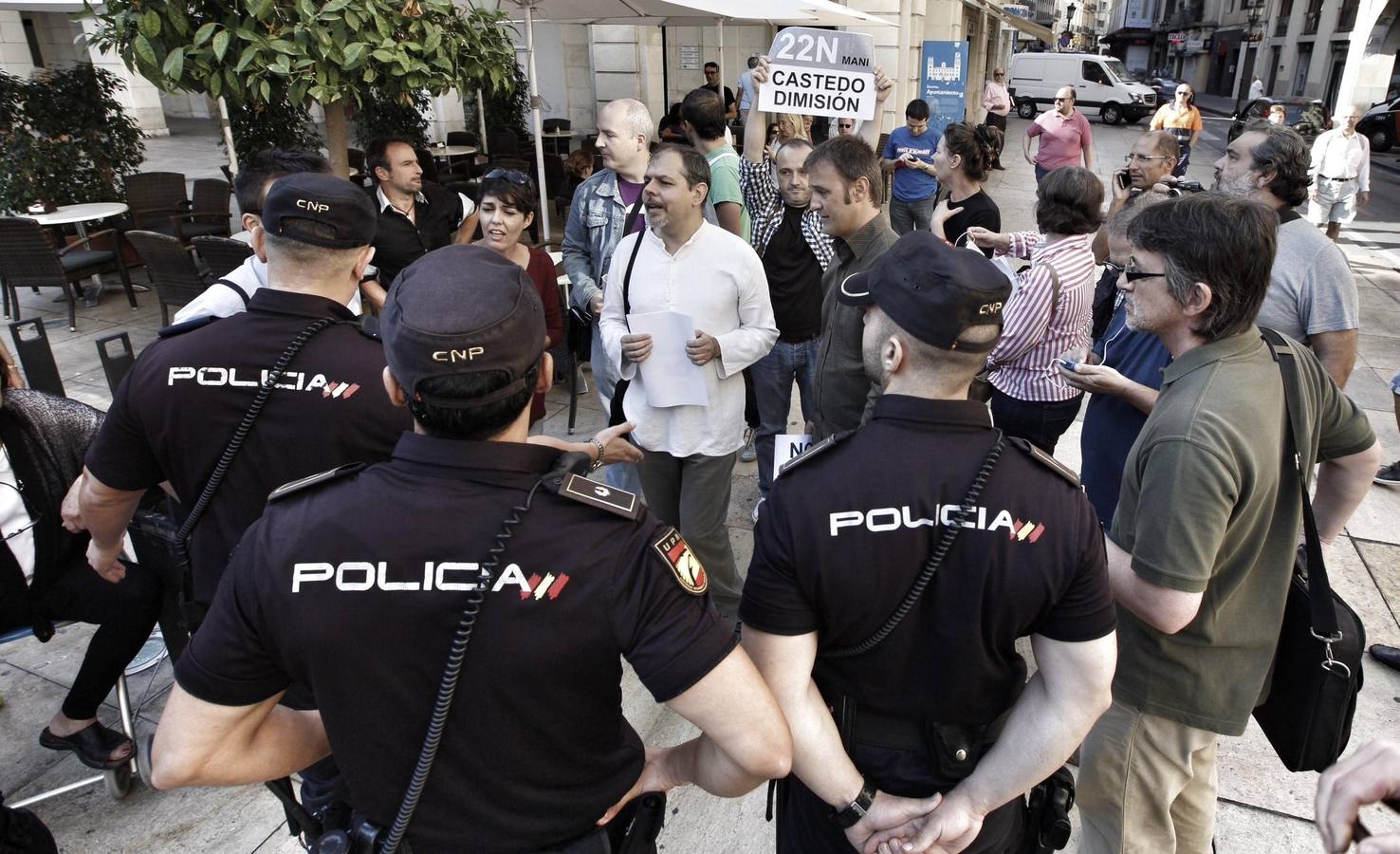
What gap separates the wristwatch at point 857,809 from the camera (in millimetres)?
1651

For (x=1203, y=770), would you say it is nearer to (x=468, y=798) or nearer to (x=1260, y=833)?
(x=1260, y=833)

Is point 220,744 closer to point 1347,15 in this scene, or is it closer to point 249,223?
point 249,223

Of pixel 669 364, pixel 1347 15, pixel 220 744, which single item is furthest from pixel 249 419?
pixel 1347 15

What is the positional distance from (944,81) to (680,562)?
A: 40.7 feet

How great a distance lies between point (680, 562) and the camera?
4.35 ft

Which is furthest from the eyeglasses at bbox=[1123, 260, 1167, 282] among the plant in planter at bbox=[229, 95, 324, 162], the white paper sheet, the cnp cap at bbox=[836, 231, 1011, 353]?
the plant in planter at bbox=[229, 95, 324, 162]

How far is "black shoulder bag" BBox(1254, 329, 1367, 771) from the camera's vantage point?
1.95 metres

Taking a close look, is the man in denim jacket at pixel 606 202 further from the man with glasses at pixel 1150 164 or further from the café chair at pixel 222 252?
the man with glasses at pixel 1150 164

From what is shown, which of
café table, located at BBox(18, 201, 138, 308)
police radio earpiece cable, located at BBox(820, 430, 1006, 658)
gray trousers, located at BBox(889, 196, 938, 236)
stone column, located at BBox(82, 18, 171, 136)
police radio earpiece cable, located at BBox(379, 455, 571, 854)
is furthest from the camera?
stone column, located at BBox(82, 18, 171, 136)

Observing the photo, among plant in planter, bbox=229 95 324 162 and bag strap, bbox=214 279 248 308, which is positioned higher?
plant in planter, bbox=229 95 324 162

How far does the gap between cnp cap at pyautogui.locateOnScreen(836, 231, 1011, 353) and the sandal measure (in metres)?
2.92

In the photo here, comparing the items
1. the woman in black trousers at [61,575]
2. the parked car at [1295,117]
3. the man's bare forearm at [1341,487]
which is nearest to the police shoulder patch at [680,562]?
the man's bare forearm at [1341,487]

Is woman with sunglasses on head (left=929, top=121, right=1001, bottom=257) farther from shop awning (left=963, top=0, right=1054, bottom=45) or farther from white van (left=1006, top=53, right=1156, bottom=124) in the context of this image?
white van (left=1006, top=53, right=1156, bottom=124)

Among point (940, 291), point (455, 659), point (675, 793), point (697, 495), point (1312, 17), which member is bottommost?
point (675, 793)
